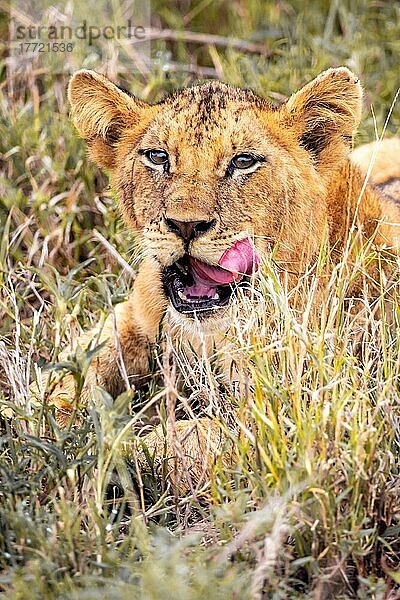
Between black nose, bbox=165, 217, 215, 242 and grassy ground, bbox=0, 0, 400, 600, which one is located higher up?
black nose, bbox=165, 217, 215, 242

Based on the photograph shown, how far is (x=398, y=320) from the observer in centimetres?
346

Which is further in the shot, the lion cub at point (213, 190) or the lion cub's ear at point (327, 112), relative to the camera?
the lion cub's ear at point (327, 112)

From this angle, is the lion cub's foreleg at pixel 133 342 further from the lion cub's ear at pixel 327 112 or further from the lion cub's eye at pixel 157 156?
the lion cub's ear at pixel 327 112

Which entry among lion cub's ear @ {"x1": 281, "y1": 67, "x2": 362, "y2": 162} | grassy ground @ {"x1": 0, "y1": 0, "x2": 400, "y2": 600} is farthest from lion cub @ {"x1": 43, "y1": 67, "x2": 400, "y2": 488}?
grassy ground @ {"x1": 0, "y1": 0, "x2": 400, "y2": 600}

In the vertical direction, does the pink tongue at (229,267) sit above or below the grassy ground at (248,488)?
above

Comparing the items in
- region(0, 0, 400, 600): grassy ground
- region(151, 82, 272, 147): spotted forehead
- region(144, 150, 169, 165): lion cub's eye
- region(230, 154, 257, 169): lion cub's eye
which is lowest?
region(0, 0, 400, 600): grassy ground

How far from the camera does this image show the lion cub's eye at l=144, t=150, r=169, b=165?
3709mm

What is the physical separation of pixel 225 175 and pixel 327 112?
0.49 meters

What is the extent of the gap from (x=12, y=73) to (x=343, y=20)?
213 cm

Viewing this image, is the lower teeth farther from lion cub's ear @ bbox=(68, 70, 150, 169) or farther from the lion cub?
lion cub's ear @ bbox=(68, 70, 150, 169)

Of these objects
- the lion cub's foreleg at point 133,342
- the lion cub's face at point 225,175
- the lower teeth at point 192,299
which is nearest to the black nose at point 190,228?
the lion cub's face at point 225,175

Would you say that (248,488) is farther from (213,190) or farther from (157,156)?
(157,156)

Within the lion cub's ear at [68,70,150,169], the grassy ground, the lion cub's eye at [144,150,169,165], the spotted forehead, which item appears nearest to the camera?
the grassy ground

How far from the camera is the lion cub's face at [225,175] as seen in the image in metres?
3.51
